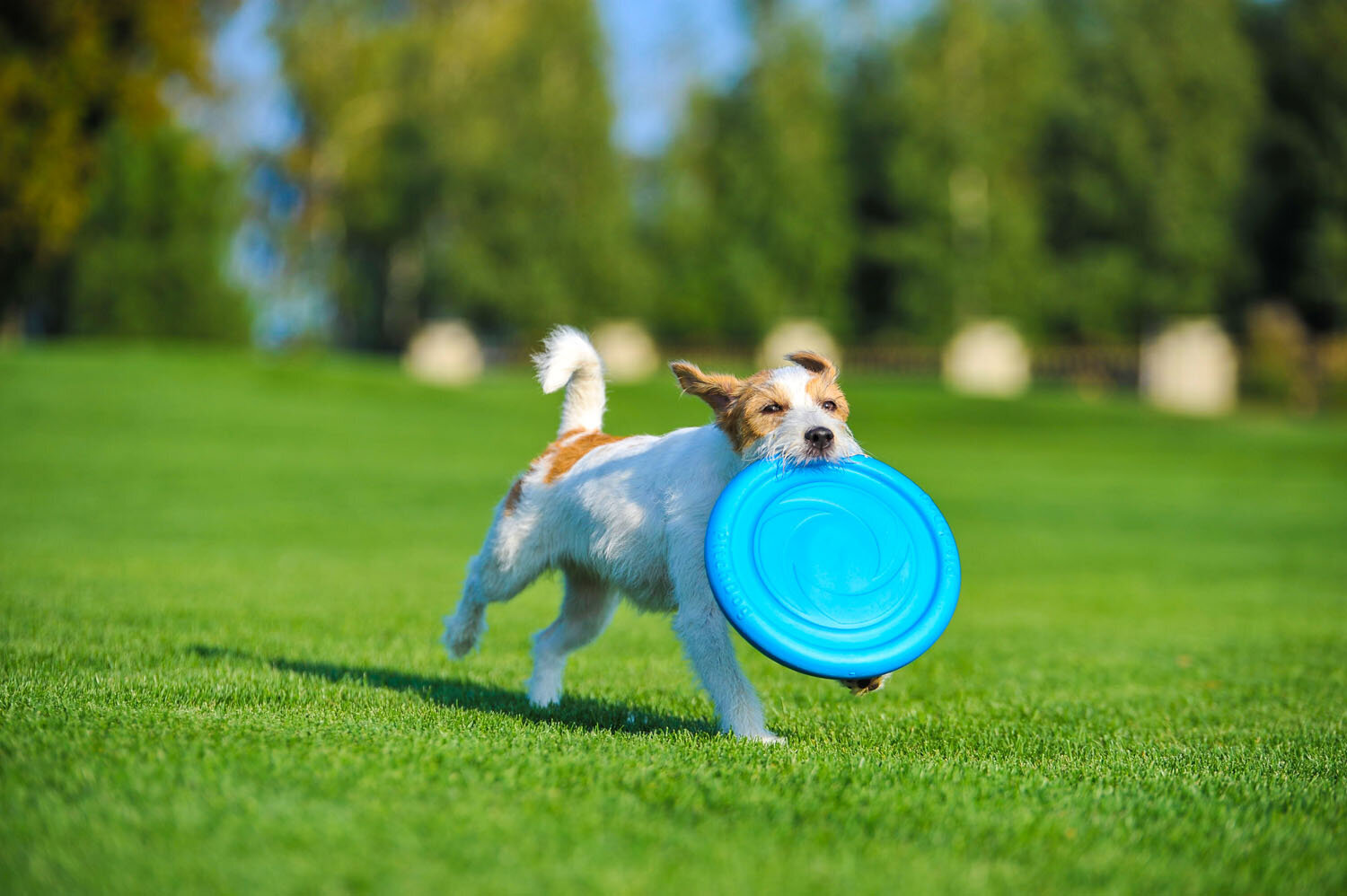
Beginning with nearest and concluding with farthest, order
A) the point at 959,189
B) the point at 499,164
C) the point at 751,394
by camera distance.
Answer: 1. the point at 751,394
2. the point at 499,164
3. the point at 959,189

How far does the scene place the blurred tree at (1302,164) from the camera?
50.5 meters

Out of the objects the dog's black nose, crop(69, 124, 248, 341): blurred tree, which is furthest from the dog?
crop(69, 124, 248, 341): blurred tree

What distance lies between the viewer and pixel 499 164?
5025cm

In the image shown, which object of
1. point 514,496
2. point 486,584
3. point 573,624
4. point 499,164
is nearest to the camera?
point 514,496

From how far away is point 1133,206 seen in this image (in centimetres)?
5212

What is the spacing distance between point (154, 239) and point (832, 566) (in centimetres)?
4005

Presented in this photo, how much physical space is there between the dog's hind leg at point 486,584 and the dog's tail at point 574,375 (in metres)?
0.80

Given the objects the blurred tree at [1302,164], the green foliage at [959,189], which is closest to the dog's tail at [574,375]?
the green foliage at [959,189]

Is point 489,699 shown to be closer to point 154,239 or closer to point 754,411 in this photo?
point 754,411

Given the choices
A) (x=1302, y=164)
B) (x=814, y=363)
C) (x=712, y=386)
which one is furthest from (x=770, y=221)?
(x=712, y=386)

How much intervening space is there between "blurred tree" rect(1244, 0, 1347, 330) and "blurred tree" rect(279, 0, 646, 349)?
28.2 meters

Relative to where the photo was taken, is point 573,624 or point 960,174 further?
point 960,174

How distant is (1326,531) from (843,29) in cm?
4222

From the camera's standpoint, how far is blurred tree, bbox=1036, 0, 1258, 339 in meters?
50.9
